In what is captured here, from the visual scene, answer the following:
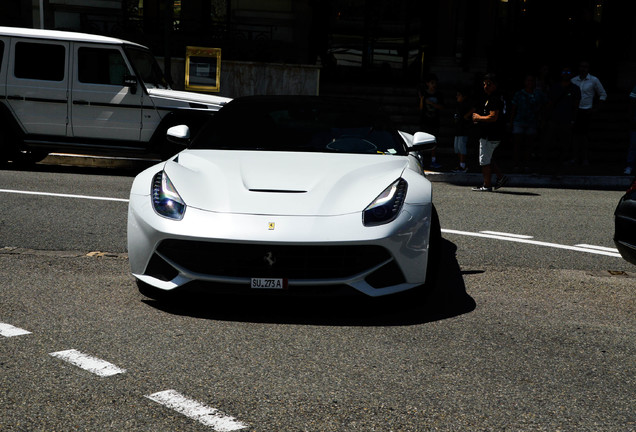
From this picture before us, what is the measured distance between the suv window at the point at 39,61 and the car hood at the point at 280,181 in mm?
7657

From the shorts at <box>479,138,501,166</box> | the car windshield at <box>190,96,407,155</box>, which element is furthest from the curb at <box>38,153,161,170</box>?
the car windshield at <box>190,96,407,155</box>

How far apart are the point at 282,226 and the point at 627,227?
2.45m

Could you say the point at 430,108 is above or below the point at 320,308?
above

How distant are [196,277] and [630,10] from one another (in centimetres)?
2108

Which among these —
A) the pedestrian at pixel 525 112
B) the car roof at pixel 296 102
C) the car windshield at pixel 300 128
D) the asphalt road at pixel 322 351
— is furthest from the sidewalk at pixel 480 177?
the car windshield at pixel 300 128

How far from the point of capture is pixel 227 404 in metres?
3.56

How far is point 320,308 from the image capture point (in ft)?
17.1

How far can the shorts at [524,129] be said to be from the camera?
47.3ft

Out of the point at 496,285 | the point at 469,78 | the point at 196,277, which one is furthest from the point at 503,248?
the point at 469,78

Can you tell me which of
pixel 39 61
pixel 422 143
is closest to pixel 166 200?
pixel 422 143

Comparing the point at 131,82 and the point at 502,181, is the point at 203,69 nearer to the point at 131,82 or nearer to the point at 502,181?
the point at 131,82

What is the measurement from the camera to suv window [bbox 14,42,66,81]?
12633 mm

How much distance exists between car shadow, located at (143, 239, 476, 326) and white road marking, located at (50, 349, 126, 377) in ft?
3.03

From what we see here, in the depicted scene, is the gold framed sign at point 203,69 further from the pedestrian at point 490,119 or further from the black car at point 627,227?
the black car at point 627,227
